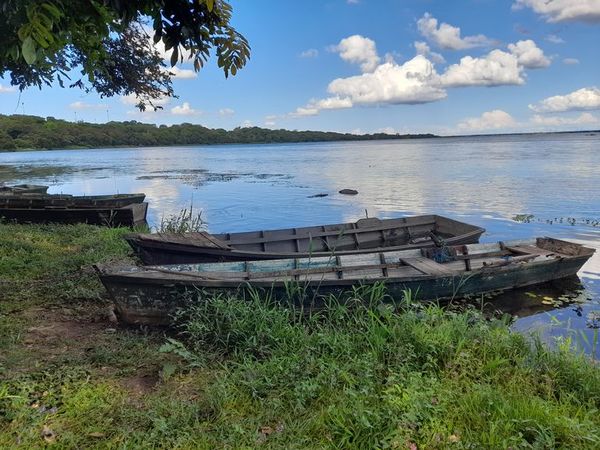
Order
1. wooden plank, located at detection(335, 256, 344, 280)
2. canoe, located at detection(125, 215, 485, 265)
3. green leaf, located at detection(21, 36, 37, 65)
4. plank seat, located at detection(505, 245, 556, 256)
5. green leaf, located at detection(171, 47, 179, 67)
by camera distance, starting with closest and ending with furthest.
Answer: green leaf, located at detection(21, 36, 37, 65), green leaf, located at detection(171, 47, 179, 67), wooden plank, located at detection(335, 256, 344, 280), canoe, located at detection(125, 215, 485, 265), plank seat, located at detection(505, 245, 556, 256)

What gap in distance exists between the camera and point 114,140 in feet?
423

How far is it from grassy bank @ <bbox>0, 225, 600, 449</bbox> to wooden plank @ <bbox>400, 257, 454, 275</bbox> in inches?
106

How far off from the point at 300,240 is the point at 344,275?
393cm

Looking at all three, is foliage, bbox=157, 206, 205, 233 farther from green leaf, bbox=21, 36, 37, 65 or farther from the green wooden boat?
green leaf, bbox=21, 36, 37, 65

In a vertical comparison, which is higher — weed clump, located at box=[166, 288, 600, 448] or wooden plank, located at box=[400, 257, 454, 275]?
weed clump, located at box=[166, 288, 600, 448]

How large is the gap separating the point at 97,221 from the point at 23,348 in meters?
11.0

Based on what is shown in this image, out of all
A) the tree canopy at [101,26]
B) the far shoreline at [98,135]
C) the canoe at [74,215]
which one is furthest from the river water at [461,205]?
the far shoreline at [98,135]

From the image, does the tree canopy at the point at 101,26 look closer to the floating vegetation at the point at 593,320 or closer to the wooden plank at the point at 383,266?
the wooden plank at the point at 383,266

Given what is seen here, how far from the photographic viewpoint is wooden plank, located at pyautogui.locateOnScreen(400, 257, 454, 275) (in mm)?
8547

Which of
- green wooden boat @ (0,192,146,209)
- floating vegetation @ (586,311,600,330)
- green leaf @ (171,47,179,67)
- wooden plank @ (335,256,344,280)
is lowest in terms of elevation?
floating vegetation @ (586,311,600,330)

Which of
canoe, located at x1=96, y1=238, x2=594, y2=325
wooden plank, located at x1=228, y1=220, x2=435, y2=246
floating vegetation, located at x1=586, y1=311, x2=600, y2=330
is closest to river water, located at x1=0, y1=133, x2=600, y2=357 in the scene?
floating vegetation, located at x1=586, y1=311, x2=600, y2=330

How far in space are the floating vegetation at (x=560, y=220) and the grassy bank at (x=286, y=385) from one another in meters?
16.2

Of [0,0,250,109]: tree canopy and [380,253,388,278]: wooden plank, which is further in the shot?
[380,253,388,278]: wooden plank

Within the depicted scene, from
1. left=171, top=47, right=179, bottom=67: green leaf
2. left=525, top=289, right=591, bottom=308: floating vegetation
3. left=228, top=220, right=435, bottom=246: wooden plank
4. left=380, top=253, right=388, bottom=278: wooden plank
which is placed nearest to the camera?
left=171, top=47, right=179, bottom=67: green leaf
